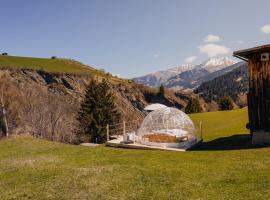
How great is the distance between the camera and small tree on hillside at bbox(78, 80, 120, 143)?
68.6m

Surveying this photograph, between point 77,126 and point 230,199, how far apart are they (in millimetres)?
60185

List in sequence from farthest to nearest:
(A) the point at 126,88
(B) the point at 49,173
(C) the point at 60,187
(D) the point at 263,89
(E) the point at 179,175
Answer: (A) the point at 126,88
(D) the point at 263,89
(B) the point at 49,173
(E) the point at 179,175
(C) the point at 60,187

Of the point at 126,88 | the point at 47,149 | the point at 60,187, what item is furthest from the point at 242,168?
the point at 126,88

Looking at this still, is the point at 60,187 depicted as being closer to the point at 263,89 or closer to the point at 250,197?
the point at 250,197

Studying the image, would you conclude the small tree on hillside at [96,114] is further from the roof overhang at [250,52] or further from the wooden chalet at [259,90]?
the wooden chalet at [259,90]

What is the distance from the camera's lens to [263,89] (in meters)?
25.5

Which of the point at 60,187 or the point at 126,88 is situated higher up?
the point at 126,88

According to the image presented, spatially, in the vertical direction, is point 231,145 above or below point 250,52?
below

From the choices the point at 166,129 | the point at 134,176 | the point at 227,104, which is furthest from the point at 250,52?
the point at 227,104

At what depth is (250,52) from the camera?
25719mm

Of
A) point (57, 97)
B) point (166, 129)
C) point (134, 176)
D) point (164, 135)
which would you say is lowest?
point (134, 176)

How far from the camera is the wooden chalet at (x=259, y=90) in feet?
82.7

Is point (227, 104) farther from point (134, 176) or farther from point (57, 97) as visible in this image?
point (134, 176)

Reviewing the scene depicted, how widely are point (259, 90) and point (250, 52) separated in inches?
108
